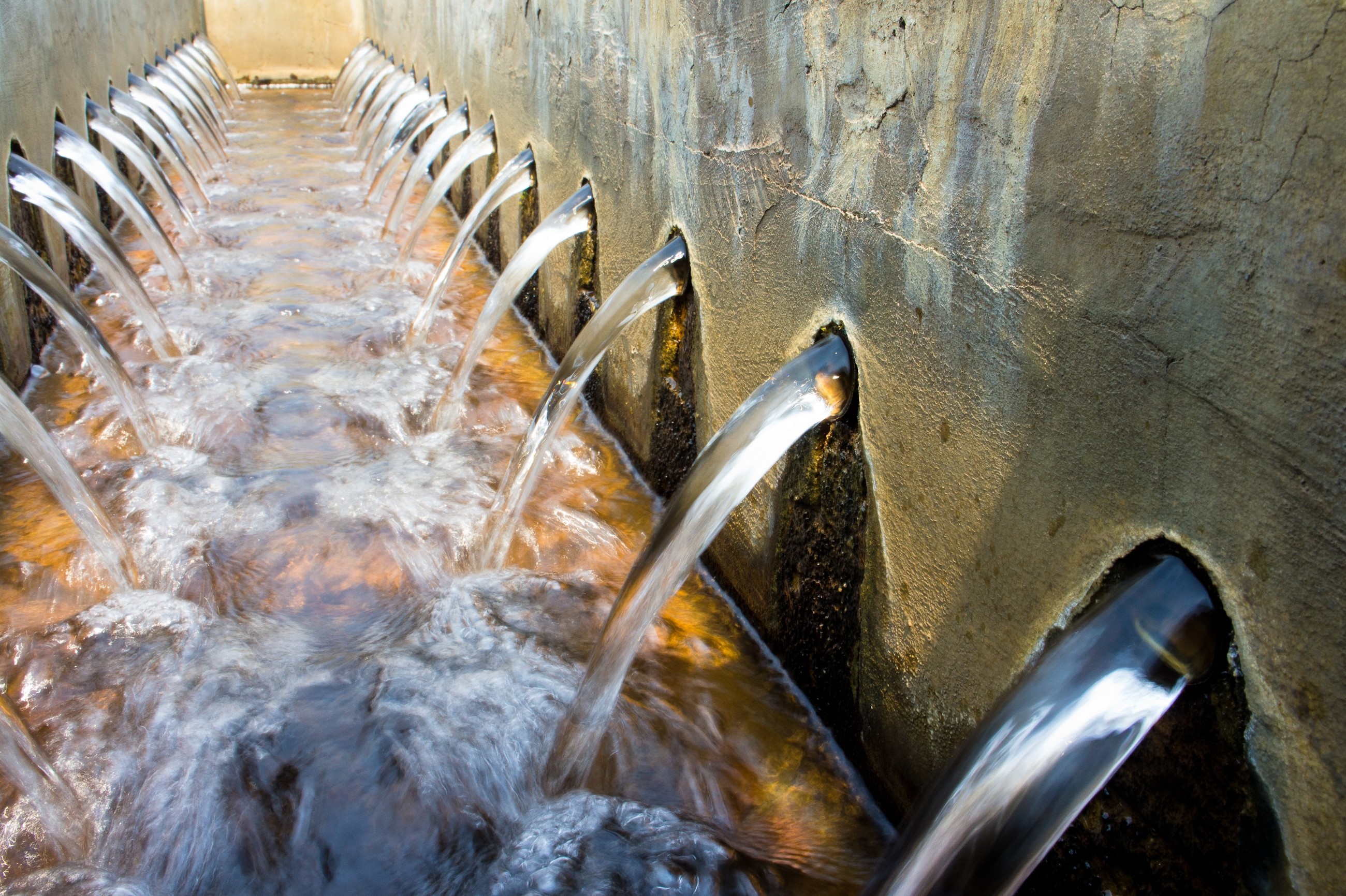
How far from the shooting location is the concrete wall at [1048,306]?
136 cm

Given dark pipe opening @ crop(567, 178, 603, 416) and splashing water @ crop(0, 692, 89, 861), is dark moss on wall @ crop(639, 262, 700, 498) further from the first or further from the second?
splashing water @ crop(0, 692, 89, 861)

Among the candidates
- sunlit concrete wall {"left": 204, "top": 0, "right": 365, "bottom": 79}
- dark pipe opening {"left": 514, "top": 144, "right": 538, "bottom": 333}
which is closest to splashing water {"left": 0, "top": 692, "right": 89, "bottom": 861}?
dark pipe opening {"left": 514, "top": 144, "right": 538, "bottom": 333}

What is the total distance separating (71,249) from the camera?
239 inches

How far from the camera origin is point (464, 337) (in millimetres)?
5887

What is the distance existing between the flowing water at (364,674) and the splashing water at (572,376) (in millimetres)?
83

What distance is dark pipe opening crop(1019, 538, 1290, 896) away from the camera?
1.51m

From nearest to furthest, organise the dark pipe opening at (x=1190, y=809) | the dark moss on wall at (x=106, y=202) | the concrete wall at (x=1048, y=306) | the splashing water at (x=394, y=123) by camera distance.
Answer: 1. the concrete wall at (x=1048, y=306)
2. the dark pipe opening at (x=1190, y=809)
3. the dark moss on wall at (x=106, y=202)
4. the splashing water at (x=394, y=123)

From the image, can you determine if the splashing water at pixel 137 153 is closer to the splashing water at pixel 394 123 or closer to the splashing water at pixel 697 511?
the splashing water at pixel 394 123

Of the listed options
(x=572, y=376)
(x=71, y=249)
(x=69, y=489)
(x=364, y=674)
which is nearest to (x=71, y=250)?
(x=71, y=249)

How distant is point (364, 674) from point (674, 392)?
156 cm

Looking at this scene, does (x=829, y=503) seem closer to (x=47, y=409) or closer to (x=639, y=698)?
(x=639, y=698)

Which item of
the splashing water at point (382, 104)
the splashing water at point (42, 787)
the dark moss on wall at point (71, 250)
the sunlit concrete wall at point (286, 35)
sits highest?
the sunlit concrete wall at point (286, 35)

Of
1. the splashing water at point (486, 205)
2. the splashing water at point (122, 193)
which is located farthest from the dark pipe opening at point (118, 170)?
the splashing water at point (486, 205)

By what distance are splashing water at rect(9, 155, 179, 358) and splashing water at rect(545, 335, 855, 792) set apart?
12.4 ft
